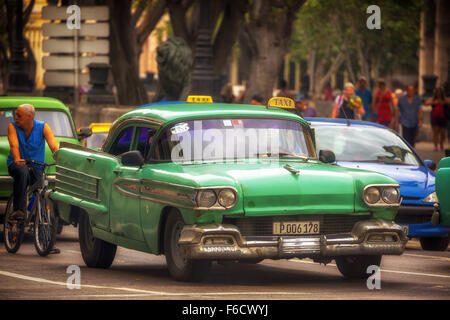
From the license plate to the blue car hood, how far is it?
4.08m

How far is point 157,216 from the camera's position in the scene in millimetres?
10859

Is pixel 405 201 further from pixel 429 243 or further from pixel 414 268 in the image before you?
pixel 414 268

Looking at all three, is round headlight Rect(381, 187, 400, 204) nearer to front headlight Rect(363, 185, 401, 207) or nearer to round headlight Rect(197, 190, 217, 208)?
front headlight Rect(363, 185, 401, 207)

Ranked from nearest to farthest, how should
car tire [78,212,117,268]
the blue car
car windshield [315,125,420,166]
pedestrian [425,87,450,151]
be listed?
car tire [78,212,117,268]
the blue car
car windshield [315,125,420,166]
pedestrian [425,87,450,151]

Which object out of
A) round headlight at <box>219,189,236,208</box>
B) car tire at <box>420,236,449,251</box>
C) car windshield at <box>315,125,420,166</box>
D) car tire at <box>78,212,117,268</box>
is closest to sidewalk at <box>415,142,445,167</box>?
car windshield at <box>315,125,420,166</box>

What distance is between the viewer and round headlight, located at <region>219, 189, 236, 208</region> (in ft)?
33.8

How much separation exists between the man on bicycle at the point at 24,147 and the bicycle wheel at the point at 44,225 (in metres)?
0.35

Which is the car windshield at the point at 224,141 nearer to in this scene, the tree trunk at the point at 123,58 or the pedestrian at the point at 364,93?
the pedestrian at the point at 364,93

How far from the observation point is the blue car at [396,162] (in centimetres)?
1448

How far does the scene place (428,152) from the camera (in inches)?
1198

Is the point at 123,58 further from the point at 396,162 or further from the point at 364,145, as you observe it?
the point at 396,162

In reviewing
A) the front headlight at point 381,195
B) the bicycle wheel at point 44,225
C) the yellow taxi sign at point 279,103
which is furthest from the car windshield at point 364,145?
the front headlight at point 381,195

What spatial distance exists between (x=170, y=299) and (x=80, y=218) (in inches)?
131

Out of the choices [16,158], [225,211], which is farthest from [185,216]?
[16,158]
